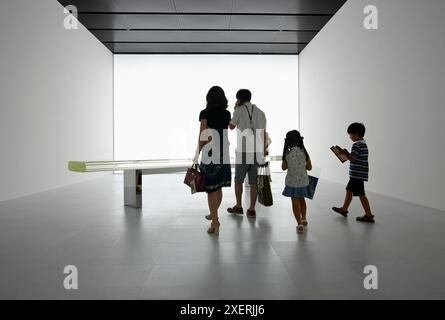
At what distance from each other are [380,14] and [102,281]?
20.4 feet

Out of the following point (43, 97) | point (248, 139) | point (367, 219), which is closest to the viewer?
point (367, 219)

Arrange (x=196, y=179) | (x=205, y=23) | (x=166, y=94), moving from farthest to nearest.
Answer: (x=166, y=94) < (x=205, y=23) < (x=196, y=179)

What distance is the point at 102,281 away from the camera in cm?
218

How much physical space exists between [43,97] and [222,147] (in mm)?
4968

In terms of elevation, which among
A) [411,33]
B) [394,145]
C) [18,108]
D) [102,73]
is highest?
[102,73]

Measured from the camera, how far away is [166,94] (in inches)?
→ 442

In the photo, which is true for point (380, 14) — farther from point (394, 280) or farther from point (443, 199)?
point (394, 280)

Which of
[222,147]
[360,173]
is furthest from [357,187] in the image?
[222,147]

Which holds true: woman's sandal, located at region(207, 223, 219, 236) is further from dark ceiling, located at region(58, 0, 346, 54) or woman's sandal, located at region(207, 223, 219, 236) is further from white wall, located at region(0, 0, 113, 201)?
dark ceiling, located at region(58, 0, 346, 54)

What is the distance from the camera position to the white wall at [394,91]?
15.1 ft

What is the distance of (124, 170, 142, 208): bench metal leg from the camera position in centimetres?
489

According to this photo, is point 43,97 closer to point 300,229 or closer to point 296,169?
point 296,169
